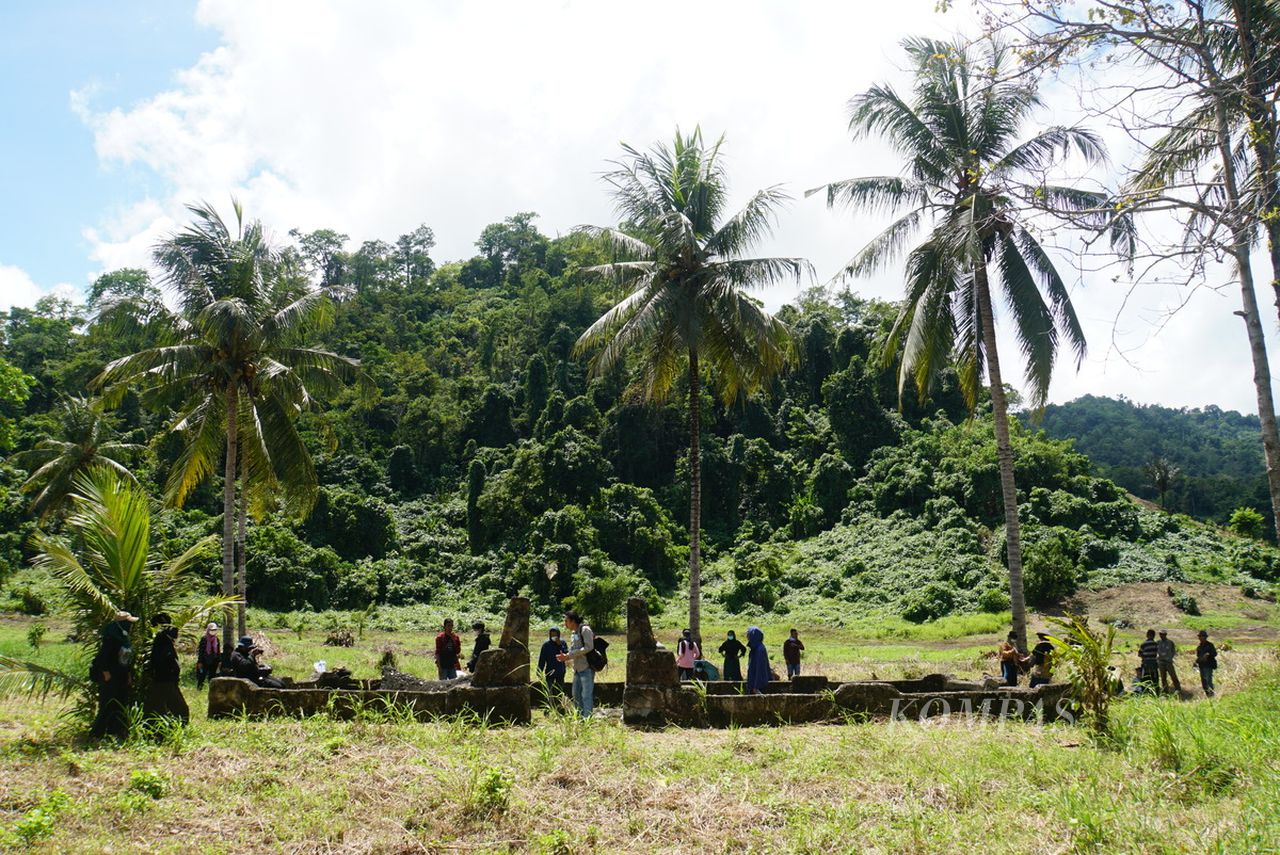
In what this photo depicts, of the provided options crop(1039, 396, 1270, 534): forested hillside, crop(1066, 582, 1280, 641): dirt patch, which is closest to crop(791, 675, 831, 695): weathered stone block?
crop(1066, 582, 1280, 641): dirt patch

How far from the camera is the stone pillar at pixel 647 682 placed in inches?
383

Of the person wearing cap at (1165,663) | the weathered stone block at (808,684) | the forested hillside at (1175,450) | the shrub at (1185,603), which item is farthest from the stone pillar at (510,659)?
the forested hillside at (1175,450)

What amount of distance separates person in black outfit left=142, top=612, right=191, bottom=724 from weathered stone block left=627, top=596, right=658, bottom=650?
4.31 meters

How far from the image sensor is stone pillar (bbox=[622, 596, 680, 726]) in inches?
383

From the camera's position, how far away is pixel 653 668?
9.81 m

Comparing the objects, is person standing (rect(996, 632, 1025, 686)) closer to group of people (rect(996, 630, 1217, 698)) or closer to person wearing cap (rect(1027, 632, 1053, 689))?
group of people (rect(996, 630, 1217, 698))

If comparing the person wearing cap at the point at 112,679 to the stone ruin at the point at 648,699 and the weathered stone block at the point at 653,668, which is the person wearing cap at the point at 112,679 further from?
the weathered stone block at the point at 653,668

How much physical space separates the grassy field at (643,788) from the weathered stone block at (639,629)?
1.05 metres

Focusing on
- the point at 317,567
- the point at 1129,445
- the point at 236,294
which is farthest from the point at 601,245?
the point at 1129,445

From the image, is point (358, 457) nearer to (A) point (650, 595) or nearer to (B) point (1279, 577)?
(A) point (650, 595)

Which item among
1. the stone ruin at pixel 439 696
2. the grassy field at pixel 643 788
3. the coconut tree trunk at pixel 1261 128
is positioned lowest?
the grassy field at pixel 643 788

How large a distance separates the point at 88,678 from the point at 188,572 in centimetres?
138

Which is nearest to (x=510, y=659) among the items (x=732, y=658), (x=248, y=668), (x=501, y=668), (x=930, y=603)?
(x=501, y=668)

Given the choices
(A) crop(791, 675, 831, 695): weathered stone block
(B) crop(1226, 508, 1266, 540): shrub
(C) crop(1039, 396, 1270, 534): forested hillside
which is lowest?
(A) crop(791, 675, 831, 695): weathered stone block
